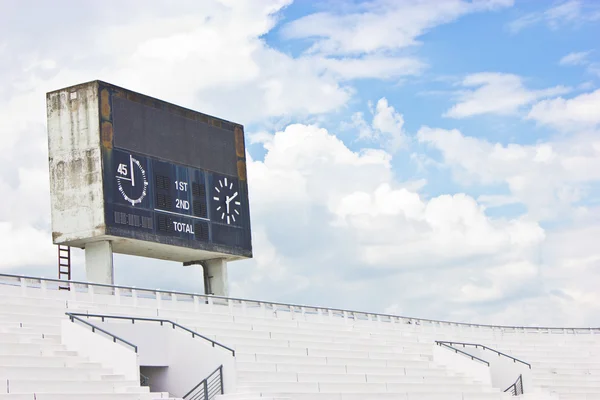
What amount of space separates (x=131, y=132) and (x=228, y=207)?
16.1 ft

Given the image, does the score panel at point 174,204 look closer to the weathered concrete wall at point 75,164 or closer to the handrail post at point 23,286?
the weathered concrete wall at point 75,164

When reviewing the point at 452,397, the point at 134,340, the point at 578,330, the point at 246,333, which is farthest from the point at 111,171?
the point at 578,330

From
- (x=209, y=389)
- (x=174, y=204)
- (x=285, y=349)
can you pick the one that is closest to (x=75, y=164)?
(x=174, y=204)

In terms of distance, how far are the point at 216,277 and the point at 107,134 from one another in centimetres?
744

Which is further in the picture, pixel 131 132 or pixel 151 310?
pixel 131 132

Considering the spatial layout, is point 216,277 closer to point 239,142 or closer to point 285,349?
point 239,142

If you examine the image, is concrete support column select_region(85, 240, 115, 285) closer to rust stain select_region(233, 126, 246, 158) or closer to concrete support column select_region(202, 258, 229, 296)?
concrete support column select_region(202, 258, 229, 296)

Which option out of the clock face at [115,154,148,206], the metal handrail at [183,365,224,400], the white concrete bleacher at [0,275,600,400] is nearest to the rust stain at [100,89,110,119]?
the clock face at [115,154,148,206]

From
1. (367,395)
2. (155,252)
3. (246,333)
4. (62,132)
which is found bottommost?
(367,395)

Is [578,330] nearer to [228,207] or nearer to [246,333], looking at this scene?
[228,207]

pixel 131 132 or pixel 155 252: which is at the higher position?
pixel 131 132

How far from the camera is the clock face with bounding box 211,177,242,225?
115 feet

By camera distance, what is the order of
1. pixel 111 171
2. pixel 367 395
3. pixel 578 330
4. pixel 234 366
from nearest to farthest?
pixel 234 366
pixel 367 395
pixel 111 171
pixel 578 330

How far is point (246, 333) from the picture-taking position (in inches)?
1126
